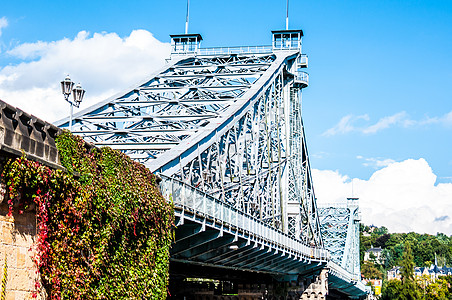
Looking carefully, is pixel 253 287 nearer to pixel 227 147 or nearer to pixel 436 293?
pixel 227 147

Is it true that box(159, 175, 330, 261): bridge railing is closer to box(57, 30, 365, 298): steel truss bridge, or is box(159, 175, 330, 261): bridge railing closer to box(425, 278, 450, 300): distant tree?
box(57, 30, 365, 298): steel truss bridge

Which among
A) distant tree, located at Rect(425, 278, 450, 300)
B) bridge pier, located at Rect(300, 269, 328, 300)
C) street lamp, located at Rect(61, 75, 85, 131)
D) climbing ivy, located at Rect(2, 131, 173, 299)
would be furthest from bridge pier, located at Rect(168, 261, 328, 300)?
distant tree, located at Rect(425, 278, 450, 300)

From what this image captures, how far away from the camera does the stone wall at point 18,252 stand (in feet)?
49.7

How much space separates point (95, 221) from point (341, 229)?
345 feet

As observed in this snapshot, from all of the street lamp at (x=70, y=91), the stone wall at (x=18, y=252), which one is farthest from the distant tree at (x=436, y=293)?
the stone wall at (x=18, y=252)

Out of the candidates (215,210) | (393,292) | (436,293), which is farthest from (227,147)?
(393,292)

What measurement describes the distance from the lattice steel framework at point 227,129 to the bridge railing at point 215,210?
106 centimetres

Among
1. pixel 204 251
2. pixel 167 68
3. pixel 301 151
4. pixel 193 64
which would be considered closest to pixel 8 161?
pixel 204 251

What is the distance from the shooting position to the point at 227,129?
36.1m

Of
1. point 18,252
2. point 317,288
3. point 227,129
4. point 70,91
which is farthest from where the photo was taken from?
point 317,288

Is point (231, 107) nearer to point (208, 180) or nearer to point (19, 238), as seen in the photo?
point (208, 180)

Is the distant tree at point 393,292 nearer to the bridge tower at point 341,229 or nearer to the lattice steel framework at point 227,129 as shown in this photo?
the bridge tower at point 341,229

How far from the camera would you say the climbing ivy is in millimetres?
16219

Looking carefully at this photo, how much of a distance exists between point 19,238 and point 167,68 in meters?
38.2
